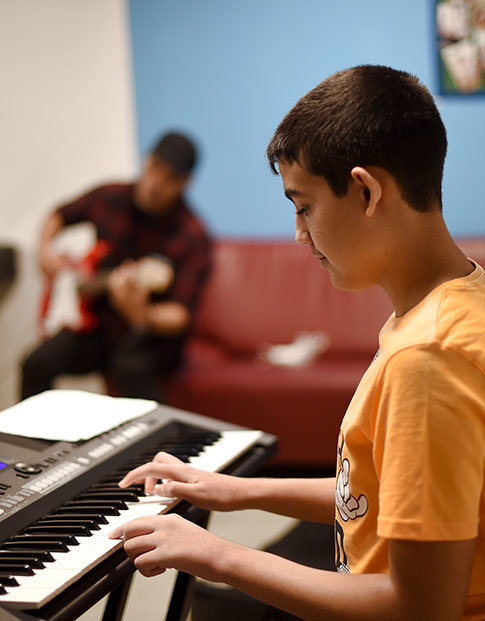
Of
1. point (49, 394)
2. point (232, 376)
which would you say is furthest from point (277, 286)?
point (49, 394)

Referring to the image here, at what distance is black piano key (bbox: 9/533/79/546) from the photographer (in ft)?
3.63

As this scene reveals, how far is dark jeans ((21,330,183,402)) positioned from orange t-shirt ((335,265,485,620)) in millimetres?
2475

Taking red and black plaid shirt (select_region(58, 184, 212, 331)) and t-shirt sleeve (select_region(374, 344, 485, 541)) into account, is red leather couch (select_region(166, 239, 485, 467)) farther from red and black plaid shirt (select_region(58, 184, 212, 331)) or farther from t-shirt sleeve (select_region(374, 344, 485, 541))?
t-shirt sleeve (select_region(374, 344, 485, 541))

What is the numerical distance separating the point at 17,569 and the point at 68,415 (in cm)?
48

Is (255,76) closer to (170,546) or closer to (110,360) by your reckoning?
(110,360)

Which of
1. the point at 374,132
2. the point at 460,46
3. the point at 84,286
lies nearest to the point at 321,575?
the point at 374,132

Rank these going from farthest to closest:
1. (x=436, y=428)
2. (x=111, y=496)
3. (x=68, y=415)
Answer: (x=68, y=415), (x=111, y=496), (x=436, y=428)

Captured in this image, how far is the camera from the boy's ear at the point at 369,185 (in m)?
0.90

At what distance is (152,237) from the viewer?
3559mm

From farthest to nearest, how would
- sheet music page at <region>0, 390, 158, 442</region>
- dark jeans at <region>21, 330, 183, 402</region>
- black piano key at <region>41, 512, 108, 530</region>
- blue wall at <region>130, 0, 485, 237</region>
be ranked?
blue wall at <region>130, 0, 485, 237</region>
dark jeans at <region>21, 330, 183, 402</region>
sheet music page at <region>0, 390, 158, 442</region>
black piano key at <region>41, 512, 108, 530</region>

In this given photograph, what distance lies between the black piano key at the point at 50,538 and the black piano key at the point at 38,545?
0.4 inches

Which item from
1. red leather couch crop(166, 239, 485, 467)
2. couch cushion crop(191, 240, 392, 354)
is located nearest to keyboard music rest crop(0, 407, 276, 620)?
red leather couch crop(166, 239, 485, 467)

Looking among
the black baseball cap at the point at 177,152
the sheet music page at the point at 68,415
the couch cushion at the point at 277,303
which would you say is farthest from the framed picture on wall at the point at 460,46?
the sheet music page at the point at 68,415

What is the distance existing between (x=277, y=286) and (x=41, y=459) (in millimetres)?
2620
